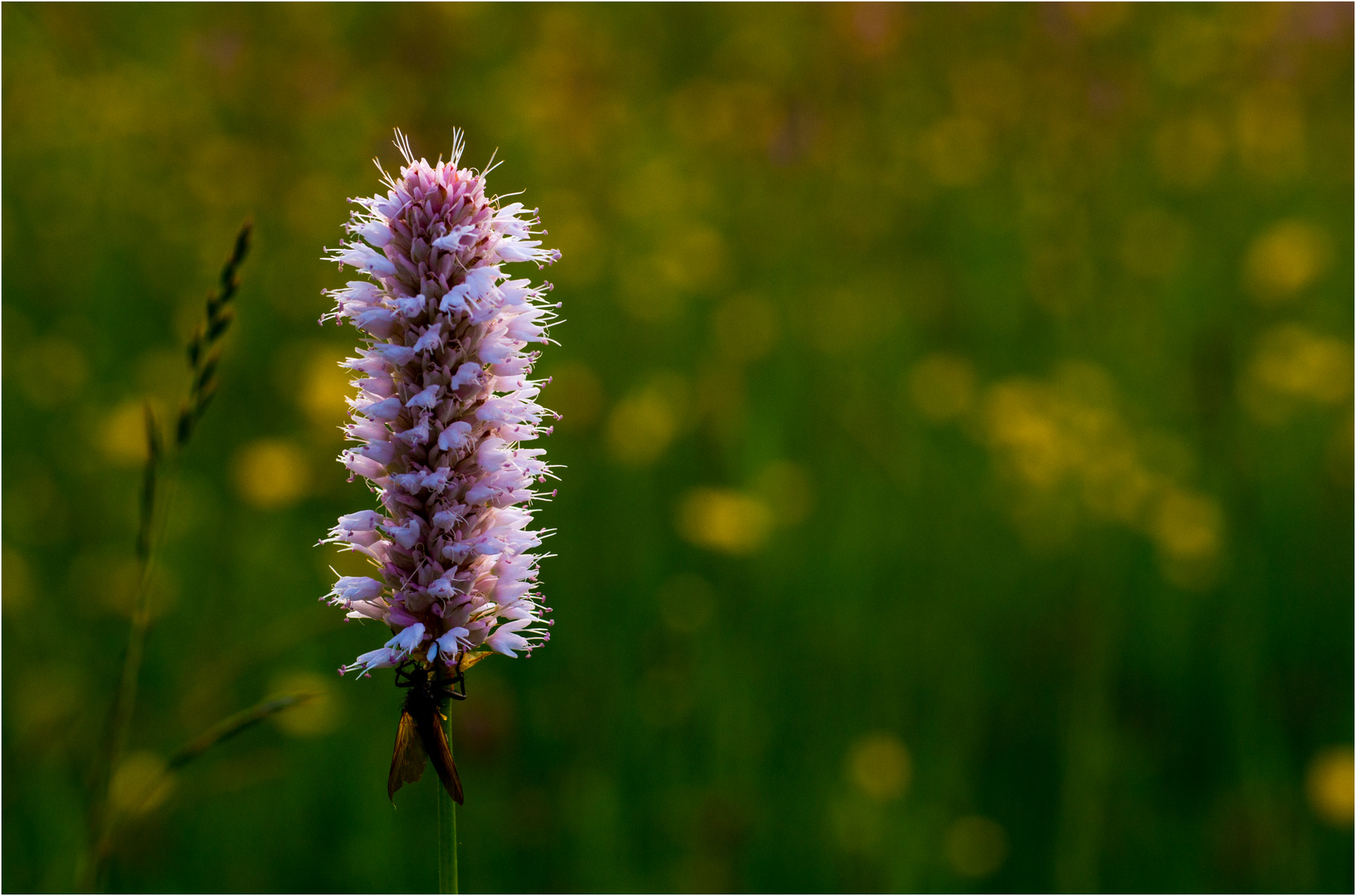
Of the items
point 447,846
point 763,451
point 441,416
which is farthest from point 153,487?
point 763,451

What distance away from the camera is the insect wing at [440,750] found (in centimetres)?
89

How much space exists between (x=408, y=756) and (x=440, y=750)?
0.05 meters

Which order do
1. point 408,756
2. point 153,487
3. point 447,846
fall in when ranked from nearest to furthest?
point 447,846
point 408,756
point 153,487

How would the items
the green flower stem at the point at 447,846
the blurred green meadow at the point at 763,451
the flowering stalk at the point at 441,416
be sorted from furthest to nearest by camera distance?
1. the blurred green meadow at the point at 763,451
2. the flowering stalk at the point at 441,416
3. the green flower stem at the point at 447,846

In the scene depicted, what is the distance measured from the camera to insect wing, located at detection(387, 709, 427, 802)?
0.97m

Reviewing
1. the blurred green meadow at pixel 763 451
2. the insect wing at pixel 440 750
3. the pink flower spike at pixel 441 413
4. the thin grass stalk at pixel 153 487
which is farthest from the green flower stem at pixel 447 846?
the blurred green meadow at pixel 763 451

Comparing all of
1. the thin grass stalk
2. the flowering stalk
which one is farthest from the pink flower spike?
the thin grass stalk

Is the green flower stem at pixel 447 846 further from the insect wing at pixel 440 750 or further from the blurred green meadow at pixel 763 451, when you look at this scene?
the blurred green meadow at pixel 763 451

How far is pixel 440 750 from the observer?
0.94m

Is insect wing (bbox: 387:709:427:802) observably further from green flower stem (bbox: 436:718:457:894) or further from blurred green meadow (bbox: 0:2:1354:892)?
blurred green meadow (bbox: 0:2:1354:892)

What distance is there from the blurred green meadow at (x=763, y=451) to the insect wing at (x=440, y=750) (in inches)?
38.5

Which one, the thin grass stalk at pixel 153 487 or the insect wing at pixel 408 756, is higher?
the thin grass stalk at pixel 153 487

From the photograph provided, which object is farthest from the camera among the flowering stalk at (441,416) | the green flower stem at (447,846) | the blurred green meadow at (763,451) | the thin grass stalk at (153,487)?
the blurred green meadow at (763,451)

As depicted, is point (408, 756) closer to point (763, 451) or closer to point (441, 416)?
point (441, 416)
